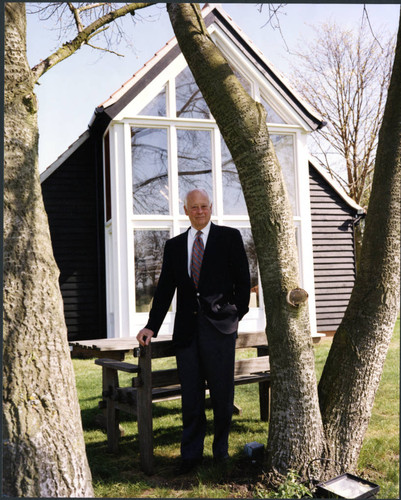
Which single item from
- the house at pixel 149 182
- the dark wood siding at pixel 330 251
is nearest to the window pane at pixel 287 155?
the house at pixel 149 182

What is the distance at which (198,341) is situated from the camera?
399 cm

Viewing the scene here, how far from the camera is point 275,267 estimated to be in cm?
367

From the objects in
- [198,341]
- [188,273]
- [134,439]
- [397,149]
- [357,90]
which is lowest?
[134,439]

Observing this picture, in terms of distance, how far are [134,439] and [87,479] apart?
1.95 metres

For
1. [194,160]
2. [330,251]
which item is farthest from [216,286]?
[330,251]

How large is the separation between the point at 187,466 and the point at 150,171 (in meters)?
7.99

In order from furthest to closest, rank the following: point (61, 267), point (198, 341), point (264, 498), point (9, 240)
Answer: point (61, 267) < point (198, 341) < point (264, 498) < point (9, 240)

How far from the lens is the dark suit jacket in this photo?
399 centimetres

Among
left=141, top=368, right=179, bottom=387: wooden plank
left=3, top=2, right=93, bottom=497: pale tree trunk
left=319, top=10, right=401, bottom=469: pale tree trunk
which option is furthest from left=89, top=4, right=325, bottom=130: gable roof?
left=319, top=10, right=401, bottom=469: pale tree trunk

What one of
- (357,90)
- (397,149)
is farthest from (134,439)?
(357,90)

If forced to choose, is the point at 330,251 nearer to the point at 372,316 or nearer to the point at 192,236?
the point at 192,236

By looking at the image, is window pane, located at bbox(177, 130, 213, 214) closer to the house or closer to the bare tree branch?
the house

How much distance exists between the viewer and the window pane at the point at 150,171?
11102mm

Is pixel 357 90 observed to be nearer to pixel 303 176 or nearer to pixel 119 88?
pixel 303 176
